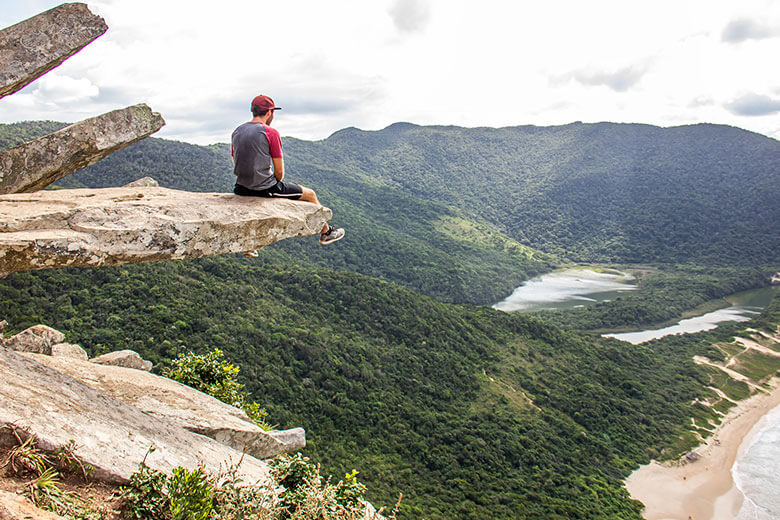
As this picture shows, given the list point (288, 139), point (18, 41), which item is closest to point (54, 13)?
point (18, 41)

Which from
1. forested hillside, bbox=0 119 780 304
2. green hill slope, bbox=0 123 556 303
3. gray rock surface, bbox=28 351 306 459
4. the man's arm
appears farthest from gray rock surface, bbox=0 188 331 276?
forested hillside, bbox=0 119 780 304

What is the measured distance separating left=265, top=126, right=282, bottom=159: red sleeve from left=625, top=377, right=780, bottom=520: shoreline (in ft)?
130

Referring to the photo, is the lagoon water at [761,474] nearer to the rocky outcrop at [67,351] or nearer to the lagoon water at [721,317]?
the lagoon water at [721,317]

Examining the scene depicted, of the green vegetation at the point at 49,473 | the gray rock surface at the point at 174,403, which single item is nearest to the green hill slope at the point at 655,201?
the gray rock surface at the point at 174,403

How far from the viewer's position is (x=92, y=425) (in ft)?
20.4

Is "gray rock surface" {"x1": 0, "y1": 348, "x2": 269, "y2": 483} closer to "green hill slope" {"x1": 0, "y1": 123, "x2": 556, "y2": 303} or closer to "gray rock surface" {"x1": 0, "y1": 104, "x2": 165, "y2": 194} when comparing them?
"gray rock surface" {"x1": 0, "y1": 104, "x2": 165, "y2": 194}

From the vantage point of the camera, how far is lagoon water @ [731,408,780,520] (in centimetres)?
3350

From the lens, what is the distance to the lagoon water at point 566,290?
97.2m

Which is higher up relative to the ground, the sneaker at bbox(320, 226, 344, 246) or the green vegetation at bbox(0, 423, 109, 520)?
the sneaker at bbox(320, 226, 344, 246)

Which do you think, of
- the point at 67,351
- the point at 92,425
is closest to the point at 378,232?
the point at 67,351

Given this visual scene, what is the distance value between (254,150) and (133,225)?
8.34ft

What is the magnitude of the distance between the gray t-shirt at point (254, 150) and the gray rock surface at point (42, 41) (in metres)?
3.72

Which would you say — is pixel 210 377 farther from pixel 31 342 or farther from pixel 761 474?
pixel 761 474

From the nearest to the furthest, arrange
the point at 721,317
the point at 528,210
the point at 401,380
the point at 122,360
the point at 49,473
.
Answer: the point at 49,473, the point at 122,360, the point at 401,380, the point at 721,317, the point at 528,210
